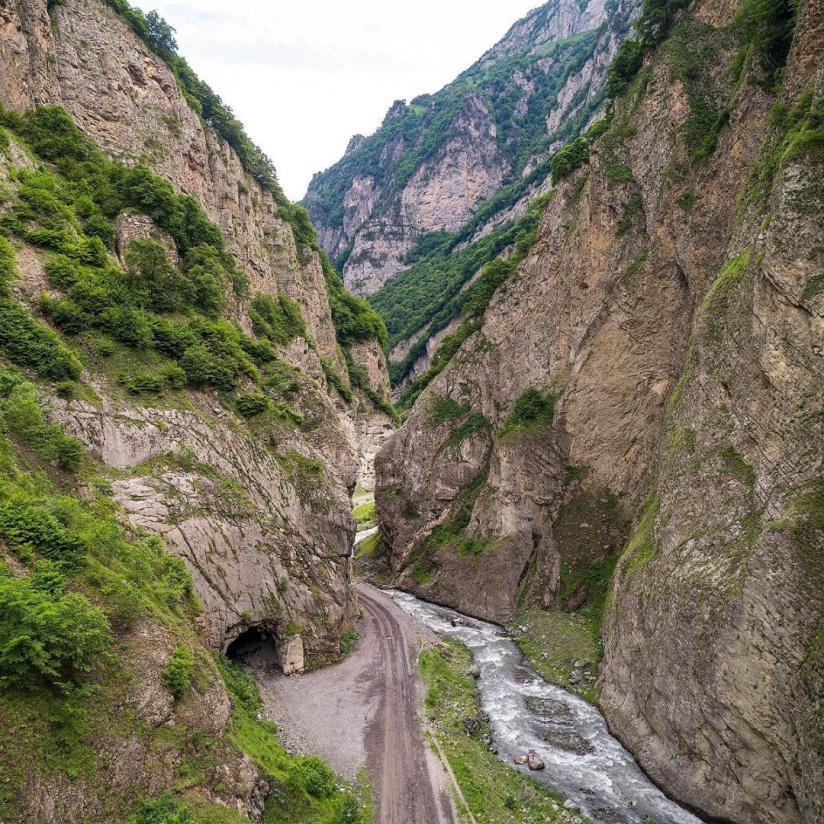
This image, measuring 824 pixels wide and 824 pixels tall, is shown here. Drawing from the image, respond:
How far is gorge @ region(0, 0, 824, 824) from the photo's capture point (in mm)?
14414

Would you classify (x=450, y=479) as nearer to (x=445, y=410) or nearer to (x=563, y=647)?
(x=445, y=410)

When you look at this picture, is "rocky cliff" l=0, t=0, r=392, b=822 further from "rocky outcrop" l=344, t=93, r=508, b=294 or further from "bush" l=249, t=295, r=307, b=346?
"rocky outcrop" l=344, t=93, r=508, b=294

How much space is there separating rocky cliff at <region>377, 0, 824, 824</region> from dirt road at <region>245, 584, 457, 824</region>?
29.9ft

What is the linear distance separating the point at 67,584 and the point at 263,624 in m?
14.2

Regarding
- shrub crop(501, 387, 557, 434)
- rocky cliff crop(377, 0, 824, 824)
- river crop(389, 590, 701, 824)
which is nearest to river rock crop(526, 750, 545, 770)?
river crop(389, 590, 701, 824)

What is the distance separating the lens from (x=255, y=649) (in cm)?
2827

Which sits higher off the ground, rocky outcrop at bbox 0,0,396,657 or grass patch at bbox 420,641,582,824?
rocky outcrop at bbox 0,0,396,657

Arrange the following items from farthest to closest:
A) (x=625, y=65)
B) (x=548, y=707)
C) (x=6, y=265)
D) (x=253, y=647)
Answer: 1. (x=625, y=65)
2. (x=253, y=647)
3. (x=548, y=707)
4. (x=6, y=265)

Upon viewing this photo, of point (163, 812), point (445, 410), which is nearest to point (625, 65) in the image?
point (445, 410)

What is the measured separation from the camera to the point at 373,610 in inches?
1534

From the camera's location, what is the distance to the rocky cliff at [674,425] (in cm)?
1584

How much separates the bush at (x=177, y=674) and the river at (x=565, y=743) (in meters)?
14.3

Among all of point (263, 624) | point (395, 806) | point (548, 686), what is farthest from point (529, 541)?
point (395, 806)

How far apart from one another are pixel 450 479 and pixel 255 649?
25.8 meters
